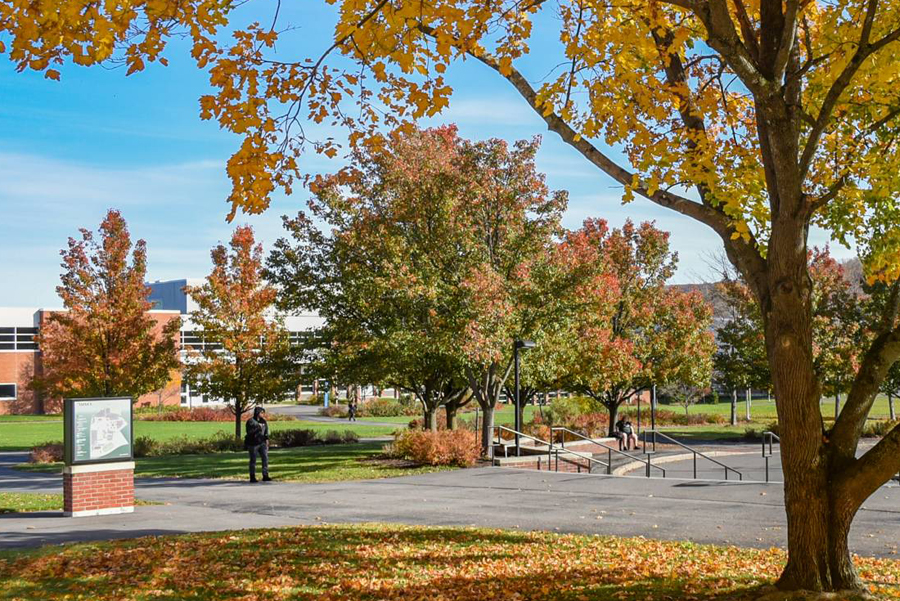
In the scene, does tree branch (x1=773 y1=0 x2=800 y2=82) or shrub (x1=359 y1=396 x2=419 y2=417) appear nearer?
tree branch (x1=773 y1=0 x2=800 y2=82)

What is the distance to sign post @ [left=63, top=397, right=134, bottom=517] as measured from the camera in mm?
14344

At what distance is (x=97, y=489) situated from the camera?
14.5 m

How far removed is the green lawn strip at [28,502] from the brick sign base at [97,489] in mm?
1289

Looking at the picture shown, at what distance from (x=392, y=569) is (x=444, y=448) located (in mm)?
12997

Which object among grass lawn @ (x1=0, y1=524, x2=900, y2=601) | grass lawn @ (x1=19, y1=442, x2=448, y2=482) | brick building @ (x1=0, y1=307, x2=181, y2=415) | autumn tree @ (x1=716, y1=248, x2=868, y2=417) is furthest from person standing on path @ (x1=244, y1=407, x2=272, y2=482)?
brick building @ (x1=0, y1=307, x2=181, y2=415)

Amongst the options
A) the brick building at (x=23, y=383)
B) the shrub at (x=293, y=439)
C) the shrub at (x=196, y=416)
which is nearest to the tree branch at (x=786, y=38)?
the shrub at (x=293, y=439)

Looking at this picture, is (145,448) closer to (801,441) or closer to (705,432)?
(705,432)

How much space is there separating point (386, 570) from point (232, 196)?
422cm

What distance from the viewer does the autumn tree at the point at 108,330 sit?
28.3 m

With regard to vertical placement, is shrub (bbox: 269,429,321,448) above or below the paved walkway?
below

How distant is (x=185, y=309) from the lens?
94.3 m

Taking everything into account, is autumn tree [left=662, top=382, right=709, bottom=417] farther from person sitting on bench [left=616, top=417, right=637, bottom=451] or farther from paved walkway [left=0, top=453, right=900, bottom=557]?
paved walkway [left=0, top=453, right=900, bottom=557]

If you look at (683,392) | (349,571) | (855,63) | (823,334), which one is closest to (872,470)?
(855,63)

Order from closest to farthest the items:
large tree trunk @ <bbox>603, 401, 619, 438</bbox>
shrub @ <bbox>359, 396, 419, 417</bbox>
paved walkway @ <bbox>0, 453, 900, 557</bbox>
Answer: paved walkway @ <bbox>0, 453, 900, 557</bbox>, large tree trunk @ <bbox>603, 401, 619, 438</bbox>, shrub @ <bbox>359, 396, 419, 417</bbox>
